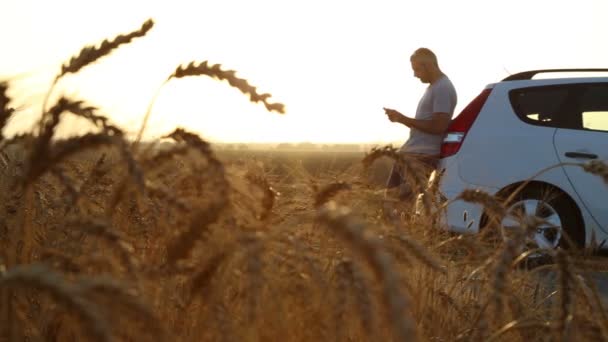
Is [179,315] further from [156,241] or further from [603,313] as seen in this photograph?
[603,313]

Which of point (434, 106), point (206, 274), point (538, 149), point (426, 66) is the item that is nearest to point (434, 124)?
point (434, 106)

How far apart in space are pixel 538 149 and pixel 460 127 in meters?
0.68

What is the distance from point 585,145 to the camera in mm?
8359

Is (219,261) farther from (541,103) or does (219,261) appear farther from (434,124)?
(541,103)

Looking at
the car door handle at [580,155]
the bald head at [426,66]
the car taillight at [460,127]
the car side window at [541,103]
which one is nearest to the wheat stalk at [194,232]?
the bald head at [426,66]

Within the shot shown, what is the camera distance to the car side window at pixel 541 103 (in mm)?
8680

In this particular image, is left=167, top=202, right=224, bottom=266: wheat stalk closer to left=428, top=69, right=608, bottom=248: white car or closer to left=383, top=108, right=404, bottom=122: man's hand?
left=383, top=108, right=404, bottom=122: man's hand

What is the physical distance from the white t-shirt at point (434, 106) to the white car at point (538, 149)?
1.32 ft

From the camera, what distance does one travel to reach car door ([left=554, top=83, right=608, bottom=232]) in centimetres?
835

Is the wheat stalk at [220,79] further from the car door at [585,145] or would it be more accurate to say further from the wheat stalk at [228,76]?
the car door at [585,145]

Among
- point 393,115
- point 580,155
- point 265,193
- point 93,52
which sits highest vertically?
point 93,52

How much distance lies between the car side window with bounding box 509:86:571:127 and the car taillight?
0.31m

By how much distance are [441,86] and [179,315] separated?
5.82 m

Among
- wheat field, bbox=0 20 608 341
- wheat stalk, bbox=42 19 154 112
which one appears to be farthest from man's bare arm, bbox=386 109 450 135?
wheat stalk, bbox=42 19 154 112
